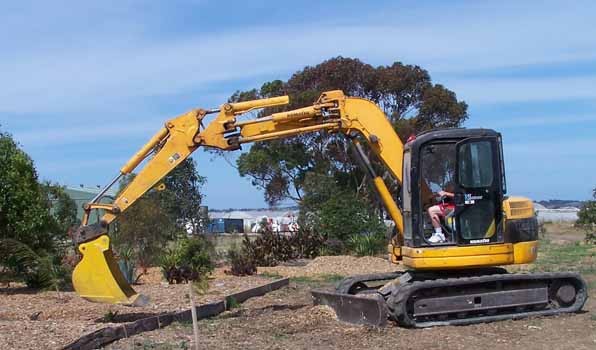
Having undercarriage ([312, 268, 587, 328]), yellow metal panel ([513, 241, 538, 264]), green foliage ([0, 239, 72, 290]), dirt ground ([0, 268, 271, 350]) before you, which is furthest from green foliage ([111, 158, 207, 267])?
yellow metal panel ([513, 241, 538, 264])

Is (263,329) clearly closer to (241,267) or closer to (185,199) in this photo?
(241,267)

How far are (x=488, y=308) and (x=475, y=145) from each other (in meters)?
2.49

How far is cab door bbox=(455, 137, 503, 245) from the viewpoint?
13016 mm

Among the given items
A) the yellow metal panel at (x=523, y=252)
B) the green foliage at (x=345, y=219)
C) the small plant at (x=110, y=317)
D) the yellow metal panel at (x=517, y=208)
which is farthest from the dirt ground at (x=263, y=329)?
the green foliage at (x=345, y=219)

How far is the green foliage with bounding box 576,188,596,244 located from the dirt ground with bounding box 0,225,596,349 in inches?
662

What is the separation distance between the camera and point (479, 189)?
13.1m

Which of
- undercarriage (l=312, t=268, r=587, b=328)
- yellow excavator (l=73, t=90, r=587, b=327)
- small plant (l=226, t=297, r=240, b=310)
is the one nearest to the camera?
undercarriage (l=312, t=268, r=587, b=328)

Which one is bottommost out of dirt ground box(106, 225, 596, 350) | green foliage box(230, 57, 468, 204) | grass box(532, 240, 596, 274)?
dirt ground box(106, 225, 596, 350)

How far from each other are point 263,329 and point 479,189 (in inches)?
152

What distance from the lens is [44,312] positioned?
14266 mm

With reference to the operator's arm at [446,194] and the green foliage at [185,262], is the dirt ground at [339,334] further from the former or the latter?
the green foliage at [185,262]

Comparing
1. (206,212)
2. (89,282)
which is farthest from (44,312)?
(206,212)

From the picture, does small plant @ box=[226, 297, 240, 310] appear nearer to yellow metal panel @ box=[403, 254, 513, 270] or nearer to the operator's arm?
yellow metal panel @ box=[403, 254, 513, 270]

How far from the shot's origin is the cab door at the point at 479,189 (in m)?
13.0
